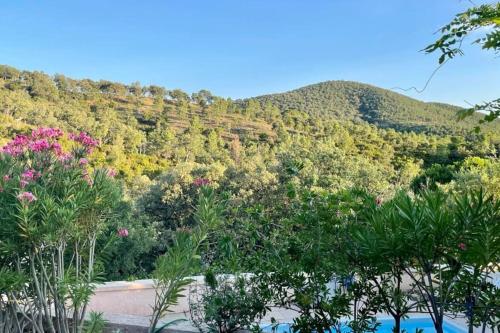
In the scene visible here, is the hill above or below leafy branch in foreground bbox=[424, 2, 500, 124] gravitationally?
above

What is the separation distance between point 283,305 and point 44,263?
5.46 ft

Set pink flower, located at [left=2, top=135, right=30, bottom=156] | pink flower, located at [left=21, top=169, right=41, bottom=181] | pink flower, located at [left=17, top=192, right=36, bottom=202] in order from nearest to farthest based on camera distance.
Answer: pink flower, located at [left=17, top=192, right=36, bottom=202]
pink flower, located at [left=21, top=169, right=41, bottom=181]
pink flower, located at [left=2, top=135, right=30, bottom=156]

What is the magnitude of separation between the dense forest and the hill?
0.56 feet

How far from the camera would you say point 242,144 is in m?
36.9

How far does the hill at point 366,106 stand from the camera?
149ft

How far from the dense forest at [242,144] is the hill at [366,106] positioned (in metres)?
0.17

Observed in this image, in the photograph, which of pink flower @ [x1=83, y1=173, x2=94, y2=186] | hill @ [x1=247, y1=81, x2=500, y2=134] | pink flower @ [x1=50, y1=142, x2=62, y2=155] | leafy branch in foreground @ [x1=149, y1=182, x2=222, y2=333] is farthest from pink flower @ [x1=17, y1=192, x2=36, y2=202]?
hill @ [x1=247, y1=81, x2=500, y2=134]

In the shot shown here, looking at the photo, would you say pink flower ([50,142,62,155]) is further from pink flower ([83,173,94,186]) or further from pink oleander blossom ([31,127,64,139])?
pink flower ([83,173,94,186])

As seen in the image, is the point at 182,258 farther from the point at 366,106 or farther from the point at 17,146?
the point at 366,106

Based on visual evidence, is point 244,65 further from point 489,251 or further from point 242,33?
point 489,251

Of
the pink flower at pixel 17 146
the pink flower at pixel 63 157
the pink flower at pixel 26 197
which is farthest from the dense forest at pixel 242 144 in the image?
the pink flower at pixel 26 197

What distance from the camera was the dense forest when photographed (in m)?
10.4

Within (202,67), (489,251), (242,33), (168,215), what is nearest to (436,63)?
(489,251)

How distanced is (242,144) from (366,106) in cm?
2282
